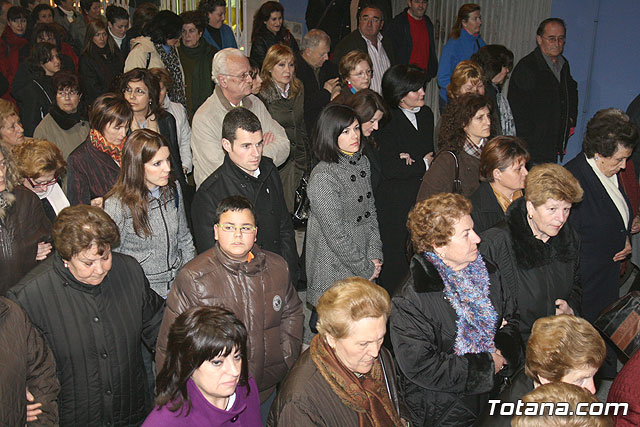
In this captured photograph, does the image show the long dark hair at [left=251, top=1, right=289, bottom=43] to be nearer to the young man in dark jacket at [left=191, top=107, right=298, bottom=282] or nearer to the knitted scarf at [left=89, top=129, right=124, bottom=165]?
the knitted scarf at [left=89, top=129, right=124, bottom=165]

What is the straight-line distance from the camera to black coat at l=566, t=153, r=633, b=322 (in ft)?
13.8

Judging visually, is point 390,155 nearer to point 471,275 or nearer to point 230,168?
point 230,168

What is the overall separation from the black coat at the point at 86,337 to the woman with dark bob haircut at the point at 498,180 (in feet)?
7.04

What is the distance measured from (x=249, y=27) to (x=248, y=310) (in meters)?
6.86

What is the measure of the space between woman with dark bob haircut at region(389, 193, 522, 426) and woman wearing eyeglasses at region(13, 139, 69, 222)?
2.27 m

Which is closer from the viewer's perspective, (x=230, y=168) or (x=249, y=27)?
(x=230, y=168)

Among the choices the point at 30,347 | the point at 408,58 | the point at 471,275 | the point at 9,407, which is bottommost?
the point at 9,407

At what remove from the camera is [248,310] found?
9.94ft

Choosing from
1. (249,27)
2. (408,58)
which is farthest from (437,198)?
(249,27)

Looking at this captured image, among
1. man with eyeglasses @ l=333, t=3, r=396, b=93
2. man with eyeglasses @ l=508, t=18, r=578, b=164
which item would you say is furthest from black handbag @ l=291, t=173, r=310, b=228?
man with eyeglasses @ l=508, t=18, r=578, b=164

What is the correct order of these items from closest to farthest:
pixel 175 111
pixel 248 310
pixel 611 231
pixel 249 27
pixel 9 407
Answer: pixel 9 407, pixel 248 310, pixel 611 231, pixel 175 111, pixel 249 27

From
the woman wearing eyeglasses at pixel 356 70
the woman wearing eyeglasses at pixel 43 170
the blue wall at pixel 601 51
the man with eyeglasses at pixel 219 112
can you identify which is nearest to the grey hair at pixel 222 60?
the man with eyeglasses at pixel 219 112

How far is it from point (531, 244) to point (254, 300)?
152cm

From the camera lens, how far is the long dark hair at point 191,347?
239cm
